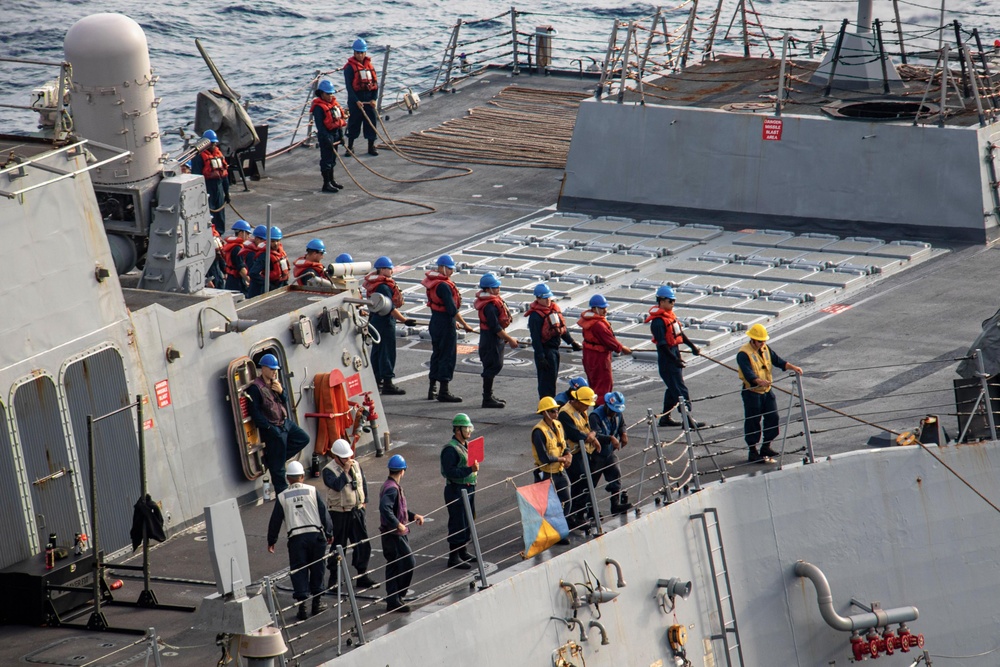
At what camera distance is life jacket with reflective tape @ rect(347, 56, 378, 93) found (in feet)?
98.4

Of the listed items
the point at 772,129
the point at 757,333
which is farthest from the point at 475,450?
the point at 772,129

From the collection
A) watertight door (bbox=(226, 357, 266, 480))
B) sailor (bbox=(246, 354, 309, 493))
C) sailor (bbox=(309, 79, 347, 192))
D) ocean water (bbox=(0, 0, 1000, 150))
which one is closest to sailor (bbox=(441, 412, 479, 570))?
sailor (bbox=(246, 354, 309, 493))

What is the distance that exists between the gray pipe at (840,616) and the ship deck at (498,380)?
40.9 inches

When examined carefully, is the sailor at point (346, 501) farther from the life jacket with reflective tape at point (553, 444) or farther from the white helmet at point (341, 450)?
the life jacket with reflective tape at point (553, 444)

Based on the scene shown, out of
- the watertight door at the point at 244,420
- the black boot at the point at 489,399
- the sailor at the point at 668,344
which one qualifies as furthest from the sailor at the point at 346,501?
the black boot at the point at 489,399

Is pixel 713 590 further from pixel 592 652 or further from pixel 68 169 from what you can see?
pixel 68 169

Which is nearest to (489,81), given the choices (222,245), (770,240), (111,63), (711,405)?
(770,240)

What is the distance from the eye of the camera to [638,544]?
48.1 feet

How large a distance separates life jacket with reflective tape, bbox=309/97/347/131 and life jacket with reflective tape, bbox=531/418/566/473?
46.6 feet

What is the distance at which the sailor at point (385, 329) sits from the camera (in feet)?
64.5

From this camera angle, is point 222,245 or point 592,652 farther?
point 222,245

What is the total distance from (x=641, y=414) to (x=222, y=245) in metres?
6.33

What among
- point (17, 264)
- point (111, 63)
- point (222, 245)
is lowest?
point (222, 245)

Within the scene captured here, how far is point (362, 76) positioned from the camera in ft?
98.6
